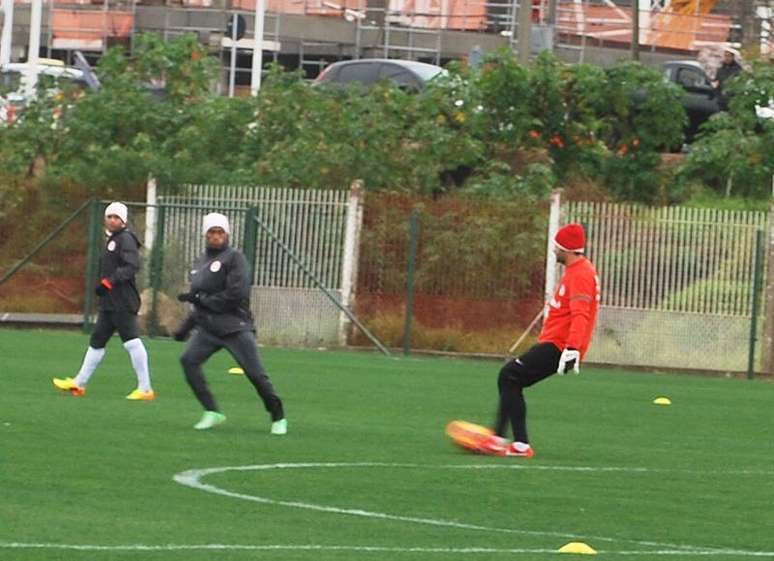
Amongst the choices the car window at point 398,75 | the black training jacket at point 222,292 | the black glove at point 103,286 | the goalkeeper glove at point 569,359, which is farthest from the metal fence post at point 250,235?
the goalkeeper glove at point 569,359

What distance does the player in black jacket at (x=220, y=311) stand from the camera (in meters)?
16.6

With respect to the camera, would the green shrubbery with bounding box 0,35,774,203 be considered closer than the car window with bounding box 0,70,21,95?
Yes

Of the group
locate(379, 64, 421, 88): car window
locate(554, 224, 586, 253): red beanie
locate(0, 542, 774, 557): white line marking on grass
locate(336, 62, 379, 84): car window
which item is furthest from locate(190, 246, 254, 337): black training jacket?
locate(336, 62, 379, 84): car window

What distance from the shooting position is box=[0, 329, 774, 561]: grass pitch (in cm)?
1099

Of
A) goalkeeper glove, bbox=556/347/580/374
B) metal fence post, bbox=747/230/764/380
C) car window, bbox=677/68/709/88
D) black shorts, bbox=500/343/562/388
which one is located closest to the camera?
goalkeeper glove, bbox=556/347/580/374

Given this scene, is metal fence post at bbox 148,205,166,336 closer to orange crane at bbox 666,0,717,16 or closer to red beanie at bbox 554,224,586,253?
red beanie at bbox 554,224,586,253

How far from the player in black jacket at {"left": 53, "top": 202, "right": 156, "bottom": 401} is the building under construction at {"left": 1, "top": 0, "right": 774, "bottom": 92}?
1492 inches

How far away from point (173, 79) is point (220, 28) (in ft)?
59.1

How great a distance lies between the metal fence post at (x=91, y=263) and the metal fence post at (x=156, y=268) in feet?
2.88

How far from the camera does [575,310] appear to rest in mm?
15727

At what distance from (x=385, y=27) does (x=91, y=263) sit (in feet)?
87.7

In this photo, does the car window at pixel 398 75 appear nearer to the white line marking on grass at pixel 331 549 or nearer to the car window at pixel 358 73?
the car window at pixel 358 73

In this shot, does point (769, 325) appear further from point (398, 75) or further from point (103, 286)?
point (398, 75)

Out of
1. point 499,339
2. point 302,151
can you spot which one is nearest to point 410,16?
point 302,151
